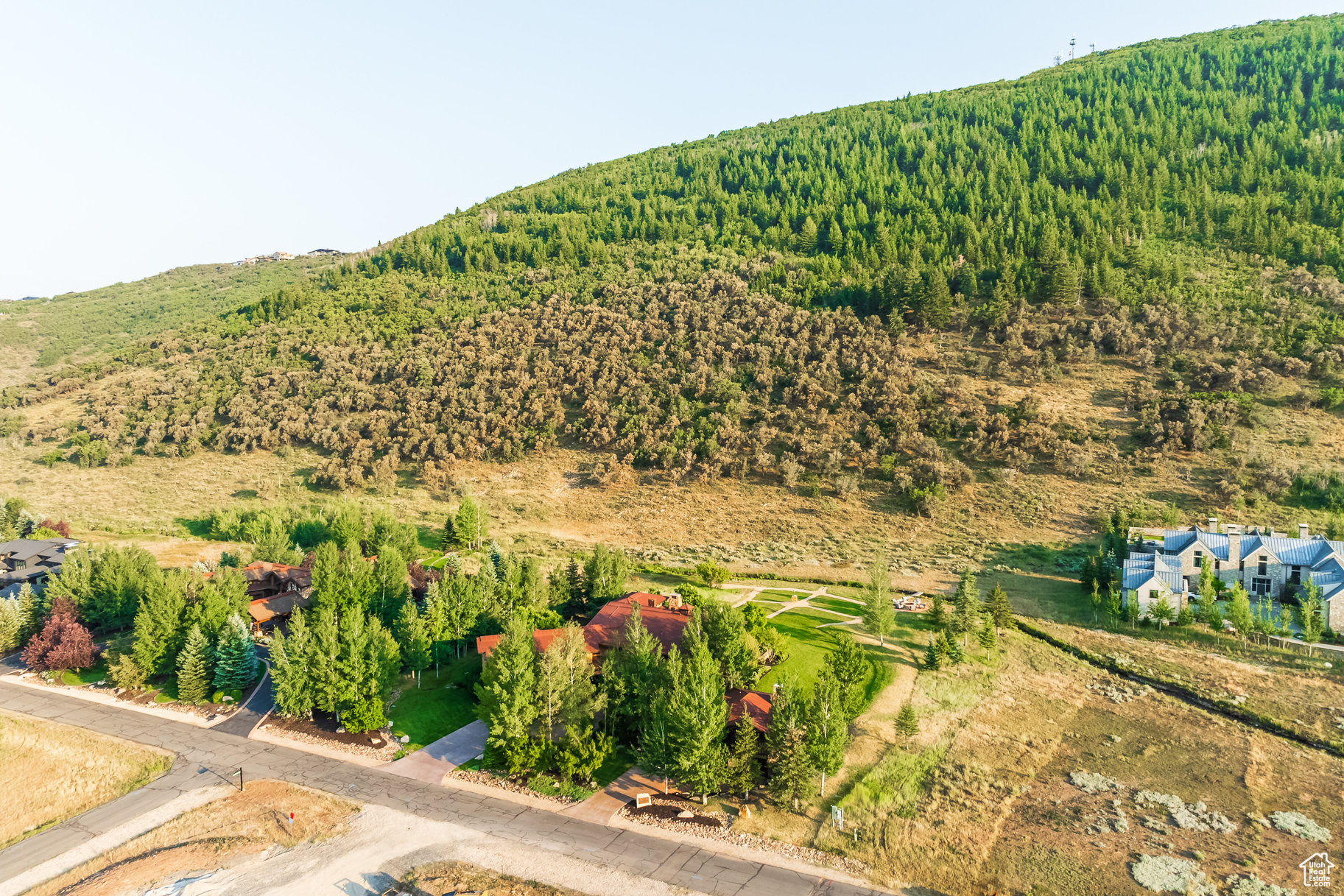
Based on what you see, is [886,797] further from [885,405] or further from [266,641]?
[885,405]

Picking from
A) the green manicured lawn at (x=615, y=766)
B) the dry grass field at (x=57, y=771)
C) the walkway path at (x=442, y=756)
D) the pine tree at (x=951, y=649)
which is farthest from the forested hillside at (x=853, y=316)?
the dry grass field at (x=57, y=771)

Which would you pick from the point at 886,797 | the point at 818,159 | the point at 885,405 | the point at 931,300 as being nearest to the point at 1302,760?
the point at 886,797

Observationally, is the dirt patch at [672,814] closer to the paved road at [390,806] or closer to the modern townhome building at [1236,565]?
the paved road at [390,806]

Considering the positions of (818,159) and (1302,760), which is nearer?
(1302,760)

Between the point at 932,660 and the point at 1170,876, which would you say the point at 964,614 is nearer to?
the point at 932,660

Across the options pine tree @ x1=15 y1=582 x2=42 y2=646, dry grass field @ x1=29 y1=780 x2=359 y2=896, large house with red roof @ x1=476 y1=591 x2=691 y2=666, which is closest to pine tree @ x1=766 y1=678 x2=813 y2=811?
large house with red roof @ x1=476 y1=591 x2=691 y2=666

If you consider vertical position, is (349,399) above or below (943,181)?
below
